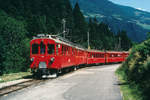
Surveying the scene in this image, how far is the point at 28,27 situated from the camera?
77.5m

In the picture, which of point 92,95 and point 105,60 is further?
point 105,60

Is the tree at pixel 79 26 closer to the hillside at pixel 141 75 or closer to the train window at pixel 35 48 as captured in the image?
the train window at pixel 35 48

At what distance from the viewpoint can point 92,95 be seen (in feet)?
37.6

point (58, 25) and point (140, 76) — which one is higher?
point (58, 25)

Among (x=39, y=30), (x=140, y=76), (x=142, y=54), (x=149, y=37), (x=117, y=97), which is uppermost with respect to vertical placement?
(x=39, y=30)

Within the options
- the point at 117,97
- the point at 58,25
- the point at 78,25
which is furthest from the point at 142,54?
the point at 78,25

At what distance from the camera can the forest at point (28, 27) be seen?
38.8m

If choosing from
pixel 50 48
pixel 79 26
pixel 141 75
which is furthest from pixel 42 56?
pixel 79 26

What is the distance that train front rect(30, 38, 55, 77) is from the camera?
64.4ft

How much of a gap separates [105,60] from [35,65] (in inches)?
1180

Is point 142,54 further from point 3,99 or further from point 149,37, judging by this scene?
point 3,99

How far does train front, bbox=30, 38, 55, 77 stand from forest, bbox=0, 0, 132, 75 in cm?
899

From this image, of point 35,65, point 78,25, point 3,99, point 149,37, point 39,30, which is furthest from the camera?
point 78,25

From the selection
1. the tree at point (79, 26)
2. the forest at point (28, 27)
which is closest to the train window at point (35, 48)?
the forest at point (28, 27)
